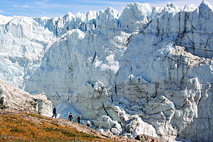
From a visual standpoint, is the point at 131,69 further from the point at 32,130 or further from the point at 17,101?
the point at 32,130

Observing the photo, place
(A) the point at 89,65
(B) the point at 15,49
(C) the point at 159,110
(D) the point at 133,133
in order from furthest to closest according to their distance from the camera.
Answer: (B) the point at 15,49 < (A) the point at 89,65 < (C) the point at 159,110 < (D) the point at 133,133

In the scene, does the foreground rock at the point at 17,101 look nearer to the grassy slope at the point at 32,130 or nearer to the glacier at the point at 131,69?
the grassy slope at the point at 32,130

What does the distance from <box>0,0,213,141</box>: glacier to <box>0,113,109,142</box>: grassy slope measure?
10.9 metres

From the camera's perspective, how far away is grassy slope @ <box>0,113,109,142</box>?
2016 centimetres

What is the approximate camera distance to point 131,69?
4366 centimetres

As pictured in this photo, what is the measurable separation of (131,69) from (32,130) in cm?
2379

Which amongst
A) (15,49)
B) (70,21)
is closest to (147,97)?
(70,21)

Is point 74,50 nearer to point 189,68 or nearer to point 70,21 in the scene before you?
point 70,21

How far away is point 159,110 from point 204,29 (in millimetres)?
12118

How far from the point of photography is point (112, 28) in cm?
4825

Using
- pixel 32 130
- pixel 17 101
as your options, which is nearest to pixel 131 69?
pixel 17 101

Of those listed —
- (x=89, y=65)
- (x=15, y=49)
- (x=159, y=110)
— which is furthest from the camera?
(x=15, y=49)

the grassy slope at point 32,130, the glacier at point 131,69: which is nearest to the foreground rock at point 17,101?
the grassy slope at point 32,130

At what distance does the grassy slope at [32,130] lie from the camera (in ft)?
66.1
